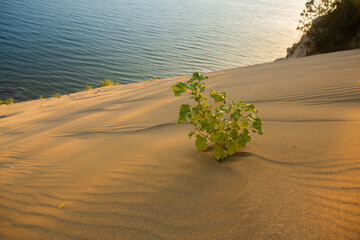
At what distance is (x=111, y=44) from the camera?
19781 millimetres

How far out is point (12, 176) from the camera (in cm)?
270

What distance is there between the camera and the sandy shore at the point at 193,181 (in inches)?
57.9

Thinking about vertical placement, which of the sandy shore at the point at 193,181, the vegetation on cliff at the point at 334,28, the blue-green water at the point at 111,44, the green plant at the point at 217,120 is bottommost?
the sandy shore at the point at 193,181

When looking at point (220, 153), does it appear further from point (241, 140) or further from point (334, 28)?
point (334, 28)

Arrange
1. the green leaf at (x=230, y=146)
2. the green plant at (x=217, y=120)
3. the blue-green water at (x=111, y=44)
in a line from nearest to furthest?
the green plant at (x=217, y=120), the green leaf at (x=230, y=146), the blue-green water at (x=111, y=44)

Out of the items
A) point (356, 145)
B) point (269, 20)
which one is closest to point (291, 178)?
point (356, 145)

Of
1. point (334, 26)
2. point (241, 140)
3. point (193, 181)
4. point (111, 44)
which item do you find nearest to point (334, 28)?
point (334, 26)

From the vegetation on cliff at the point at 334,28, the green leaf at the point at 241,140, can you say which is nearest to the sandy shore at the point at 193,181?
the green leaf at the point at 241,140

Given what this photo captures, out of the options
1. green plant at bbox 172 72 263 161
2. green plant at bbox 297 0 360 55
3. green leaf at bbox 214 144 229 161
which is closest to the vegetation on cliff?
green plant at bbox 297 0 360 55

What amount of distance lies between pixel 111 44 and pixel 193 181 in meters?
19.8

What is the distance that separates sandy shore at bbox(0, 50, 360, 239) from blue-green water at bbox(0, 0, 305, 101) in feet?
33.2

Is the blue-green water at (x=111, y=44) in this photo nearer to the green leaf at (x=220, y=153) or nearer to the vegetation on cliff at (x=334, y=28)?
the vegetation on cliff at (x=334, y=28)

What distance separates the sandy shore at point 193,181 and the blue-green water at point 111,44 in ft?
33.2

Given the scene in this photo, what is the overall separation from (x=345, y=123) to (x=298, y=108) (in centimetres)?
81
